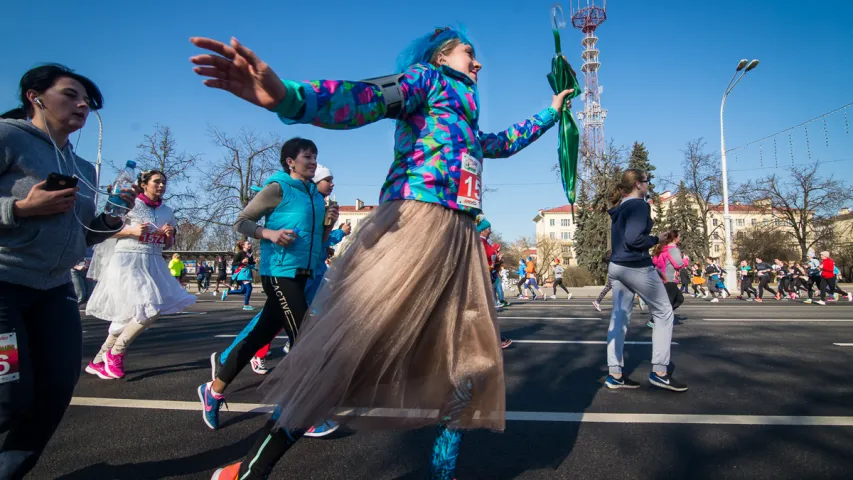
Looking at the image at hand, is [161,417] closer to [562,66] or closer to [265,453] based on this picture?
[265,453]

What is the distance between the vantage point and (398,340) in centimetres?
180

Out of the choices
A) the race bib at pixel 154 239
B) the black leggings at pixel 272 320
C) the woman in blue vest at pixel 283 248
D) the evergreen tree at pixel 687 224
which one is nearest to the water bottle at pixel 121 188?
the woman in blue vest at pixel 283 248

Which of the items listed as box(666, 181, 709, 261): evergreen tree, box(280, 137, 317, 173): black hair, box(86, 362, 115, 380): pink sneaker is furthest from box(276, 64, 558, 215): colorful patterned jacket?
box(666, 181, 709, 261): evergreen tree

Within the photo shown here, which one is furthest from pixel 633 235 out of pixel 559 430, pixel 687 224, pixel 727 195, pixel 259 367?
pixel 687 224

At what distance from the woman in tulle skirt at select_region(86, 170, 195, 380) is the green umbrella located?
3570mm

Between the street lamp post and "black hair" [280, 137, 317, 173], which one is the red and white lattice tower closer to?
the street lamp post

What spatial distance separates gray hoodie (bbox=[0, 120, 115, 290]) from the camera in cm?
194

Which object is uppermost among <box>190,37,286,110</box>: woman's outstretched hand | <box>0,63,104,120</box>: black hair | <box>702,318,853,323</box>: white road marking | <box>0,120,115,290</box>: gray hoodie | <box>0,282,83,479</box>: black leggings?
<box>0,63,104,120</box>: black hair

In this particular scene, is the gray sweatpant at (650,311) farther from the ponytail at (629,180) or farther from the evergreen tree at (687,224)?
the evergreen tree at (687,224)

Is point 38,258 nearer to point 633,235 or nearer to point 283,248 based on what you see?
point 283,248

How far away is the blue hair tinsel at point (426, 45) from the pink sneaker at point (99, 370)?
417cm

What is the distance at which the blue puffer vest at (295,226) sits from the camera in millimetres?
3393

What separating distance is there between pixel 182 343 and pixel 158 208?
2.85 meters

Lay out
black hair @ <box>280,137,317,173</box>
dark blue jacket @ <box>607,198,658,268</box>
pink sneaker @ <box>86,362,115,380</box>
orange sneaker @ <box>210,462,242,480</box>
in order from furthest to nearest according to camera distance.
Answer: pink sneaker @ <box>86,362,115,380</box>
dark blue jacket @ <box>607,198,658,268</box>
black hair @ <box>280,137,317,173</box>
orange sneaker @ <box>210,462,242,480</box>
